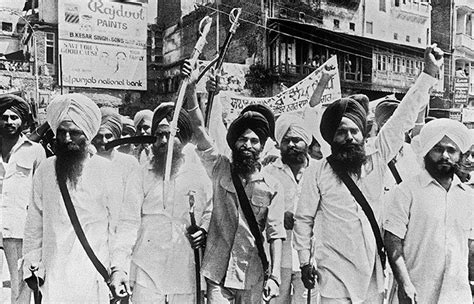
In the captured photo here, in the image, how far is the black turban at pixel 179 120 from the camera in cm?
423

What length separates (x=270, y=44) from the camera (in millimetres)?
4727

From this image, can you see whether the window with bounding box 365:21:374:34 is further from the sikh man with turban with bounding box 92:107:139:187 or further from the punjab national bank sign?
the sikh man with turban with bounding box 92:107:139:187

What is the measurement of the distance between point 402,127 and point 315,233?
3.02ft

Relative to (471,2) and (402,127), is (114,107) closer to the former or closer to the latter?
(402,127)


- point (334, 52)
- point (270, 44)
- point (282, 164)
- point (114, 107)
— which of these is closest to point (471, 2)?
point (334, 52)

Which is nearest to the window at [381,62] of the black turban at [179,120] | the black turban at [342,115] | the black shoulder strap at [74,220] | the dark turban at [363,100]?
the dark turban at [363,100]

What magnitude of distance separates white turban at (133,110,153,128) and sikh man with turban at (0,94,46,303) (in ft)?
2.26

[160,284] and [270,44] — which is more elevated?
[270,44]

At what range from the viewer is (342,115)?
4.12 metres

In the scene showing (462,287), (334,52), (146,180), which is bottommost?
(462,287)

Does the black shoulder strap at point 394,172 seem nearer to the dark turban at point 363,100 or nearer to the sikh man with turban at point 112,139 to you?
the dark turban at point 363,100

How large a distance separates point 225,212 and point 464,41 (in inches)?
105

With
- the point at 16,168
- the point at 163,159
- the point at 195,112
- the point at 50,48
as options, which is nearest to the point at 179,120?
the point at 195,112

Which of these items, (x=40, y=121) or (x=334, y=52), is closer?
(x=40, y=121)
